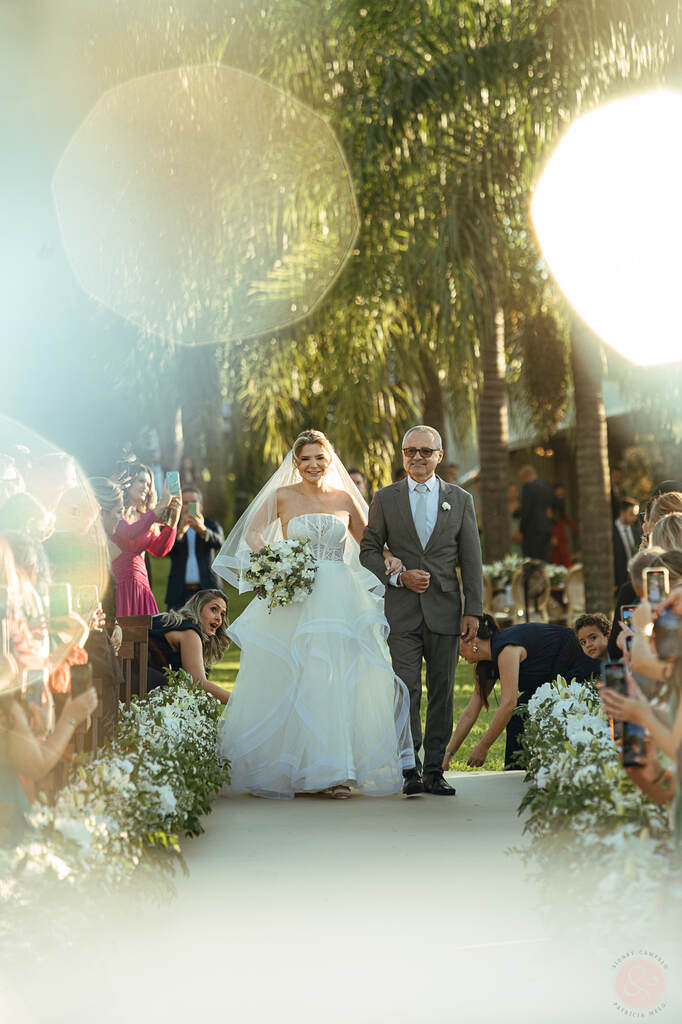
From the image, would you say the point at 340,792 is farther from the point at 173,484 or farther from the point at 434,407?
the point at 434,407

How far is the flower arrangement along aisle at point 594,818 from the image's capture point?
12.2ft

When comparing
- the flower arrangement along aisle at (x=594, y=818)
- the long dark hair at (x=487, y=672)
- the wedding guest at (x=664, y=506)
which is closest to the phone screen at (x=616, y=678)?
the flower arrangement along aisle at (x=594, y=818)

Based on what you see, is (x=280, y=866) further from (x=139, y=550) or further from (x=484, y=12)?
(x=484, y=12)

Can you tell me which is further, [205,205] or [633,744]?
[205,205]

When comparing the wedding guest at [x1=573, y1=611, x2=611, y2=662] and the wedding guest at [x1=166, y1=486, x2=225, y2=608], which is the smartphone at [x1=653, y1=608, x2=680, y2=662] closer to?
the wedding guest at [x1=573, y1=611, x2=611, y2=662]

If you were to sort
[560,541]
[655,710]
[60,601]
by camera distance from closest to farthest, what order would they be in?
[655,710]
[60,601]
[560,541]

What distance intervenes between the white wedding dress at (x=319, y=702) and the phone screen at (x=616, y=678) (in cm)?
303

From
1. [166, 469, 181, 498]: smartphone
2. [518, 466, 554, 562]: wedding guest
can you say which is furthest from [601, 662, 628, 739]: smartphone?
[518, 466, 554, 562]: wedding guest

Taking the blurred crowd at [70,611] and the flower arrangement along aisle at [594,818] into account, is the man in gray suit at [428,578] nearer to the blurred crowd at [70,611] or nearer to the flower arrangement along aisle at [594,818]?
the blurred crowd at [70,611]

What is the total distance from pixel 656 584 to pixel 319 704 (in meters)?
3.18

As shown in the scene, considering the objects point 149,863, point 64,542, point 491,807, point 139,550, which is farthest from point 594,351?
point 149,863

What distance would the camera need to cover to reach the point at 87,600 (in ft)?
15.4

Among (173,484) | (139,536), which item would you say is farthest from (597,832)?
(139,536)

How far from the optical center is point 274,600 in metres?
6.84
